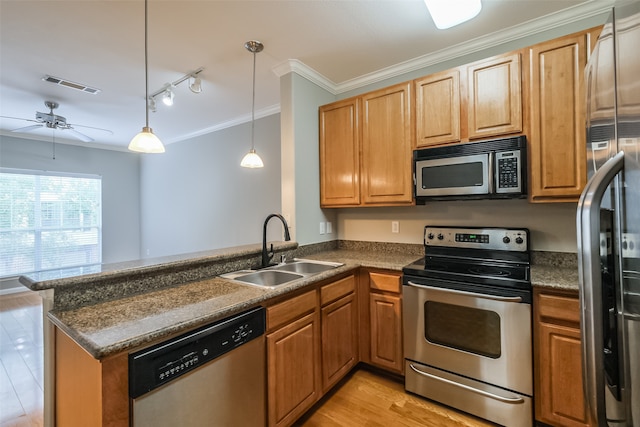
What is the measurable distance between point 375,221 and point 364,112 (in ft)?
3.41

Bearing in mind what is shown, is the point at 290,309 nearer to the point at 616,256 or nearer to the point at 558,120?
the point at 616,256

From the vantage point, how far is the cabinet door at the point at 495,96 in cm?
187

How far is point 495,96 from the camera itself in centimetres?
194

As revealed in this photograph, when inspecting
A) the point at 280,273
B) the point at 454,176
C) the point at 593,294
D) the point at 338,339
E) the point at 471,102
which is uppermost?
the point at 471,102

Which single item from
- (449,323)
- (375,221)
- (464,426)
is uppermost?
(375,221)

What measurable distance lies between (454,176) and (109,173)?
6.42 m

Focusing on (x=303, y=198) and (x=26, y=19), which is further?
(x=303, y=198)

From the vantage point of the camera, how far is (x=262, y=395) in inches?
56.6

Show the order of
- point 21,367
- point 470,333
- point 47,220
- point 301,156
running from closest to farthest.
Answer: point 470,333
point 21,367
point 301,156
point 47,220

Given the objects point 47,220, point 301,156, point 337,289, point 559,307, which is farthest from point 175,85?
point 47,220

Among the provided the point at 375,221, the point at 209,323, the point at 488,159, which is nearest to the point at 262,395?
the point at 209,323

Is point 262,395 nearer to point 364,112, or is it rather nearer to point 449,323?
point 449,323

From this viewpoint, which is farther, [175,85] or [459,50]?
[175,85]

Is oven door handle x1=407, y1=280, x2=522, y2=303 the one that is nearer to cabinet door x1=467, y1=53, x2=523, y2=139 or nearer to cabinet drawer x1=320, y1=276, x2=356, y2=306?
cabinet drawer x1=320, y1=276, x2=356, y2=306
